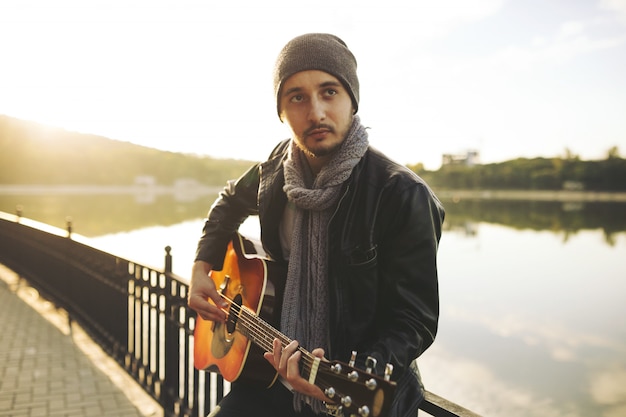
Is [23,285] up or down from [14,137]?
down

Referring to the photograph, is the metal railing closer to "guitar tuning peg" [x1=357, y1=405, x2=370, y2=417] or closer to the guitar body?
"guitar tuning peg" [x1=357, y1=405, x2=370, y2=417]

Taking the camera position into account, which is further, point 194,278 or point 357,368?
point 194,278

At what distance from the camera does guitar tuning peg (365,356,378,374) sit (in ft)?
4.06

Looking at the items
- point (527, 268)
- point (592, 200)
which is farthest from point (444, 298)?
point (592, 200)

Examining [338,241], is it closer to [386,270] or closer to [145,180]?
[386,270]

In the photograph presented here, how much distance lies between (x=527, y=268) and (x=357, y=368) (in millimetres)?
59596

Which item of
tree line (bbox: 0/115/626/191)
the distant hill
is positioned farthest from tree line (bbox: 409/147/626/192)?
the distant hill

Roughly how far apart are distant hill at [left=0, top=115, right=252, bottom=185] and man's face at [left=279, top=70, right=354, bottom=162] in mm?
64789

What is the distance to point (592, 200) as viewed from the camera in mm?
159250

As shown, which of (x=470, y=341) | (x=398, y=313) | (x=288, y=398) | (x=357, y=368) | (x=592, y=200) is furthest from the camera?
(x=592, y=200)

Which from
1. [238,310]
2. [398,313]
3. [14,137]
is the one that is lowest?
[238,310]

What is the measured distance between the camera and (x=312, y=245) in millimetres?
1688

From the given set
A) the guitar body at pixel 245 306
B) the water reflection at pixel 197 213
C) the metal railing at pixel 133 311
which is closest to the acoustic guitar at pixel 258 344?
the guitar body at pixel 245 306

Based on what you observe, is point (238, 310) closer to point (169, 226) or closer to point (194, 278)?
point (194, 278)
